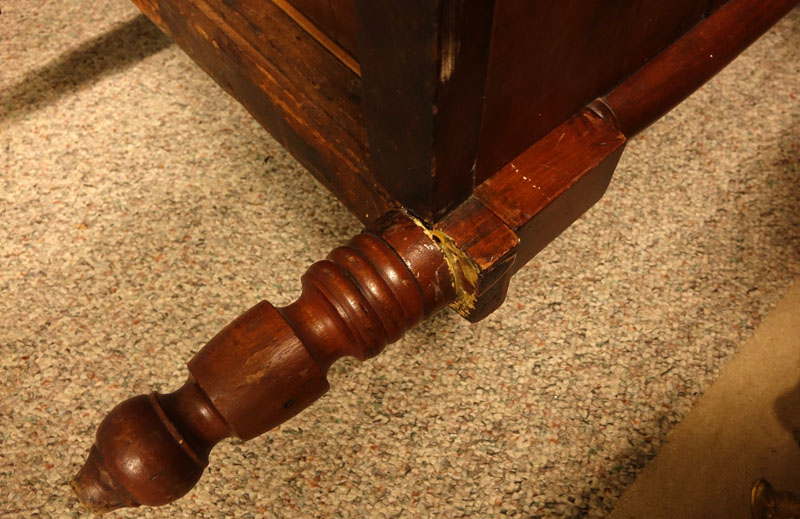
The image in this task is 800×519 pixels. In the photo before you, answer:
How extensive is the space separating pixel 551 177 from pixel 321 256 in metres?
0.51

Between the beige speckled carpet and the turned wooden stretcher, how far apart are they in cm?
20

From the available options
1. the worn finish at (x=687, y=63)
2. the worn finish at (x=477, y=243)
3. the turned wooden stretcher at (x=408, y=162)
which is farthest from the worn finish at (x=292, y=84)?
the worn finish at (x=687, y=63)

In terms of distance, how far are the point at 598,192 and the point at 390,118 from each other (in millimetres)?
448

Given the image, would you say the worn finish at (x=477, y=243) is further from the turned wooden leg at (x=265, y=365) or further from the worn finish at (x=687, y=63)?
the worn finish at (x=687, y=63)

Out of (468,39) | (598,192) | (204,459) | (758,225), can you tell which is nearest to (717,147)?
(758,225)

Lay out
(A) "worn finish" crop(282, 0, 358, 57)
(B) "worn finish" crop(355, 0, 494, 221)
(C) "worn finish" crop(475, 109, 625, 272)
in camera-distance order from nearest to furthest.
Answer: (B) "worn finish" crop(355, 0, 494, 221)
(A) "worn finish" crop(282, 0, 358, 57)
(C) "worn finish" crop(475, 109, 625, 272)

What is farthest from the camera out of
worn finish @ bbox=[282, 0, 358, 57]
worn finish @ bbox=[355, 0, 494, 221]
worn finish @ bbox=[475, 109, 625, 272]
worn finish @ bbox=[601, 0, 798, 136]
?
worn finish @ bbox=[601, 0, 798, 136]

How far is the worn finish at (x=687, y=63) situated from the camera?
1.03 m

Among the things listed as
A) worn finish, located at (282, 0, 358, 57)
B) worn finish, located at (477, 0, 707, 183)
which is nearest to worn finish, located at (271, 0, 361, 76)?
worn finish, located at (282, 0, 358, 57)

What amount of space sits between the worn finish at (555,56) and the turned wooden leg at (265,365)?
0.59ft

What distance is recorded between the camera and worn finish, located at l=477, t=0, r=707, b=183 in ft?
2.37

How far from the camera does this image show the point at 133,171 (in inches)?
53.8

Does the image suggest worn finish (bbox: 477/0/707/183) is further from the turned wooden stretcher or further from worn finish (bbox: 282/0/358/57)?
worn finish (bbox: 282/0/358/57)

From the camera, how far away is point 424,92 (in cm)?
68
